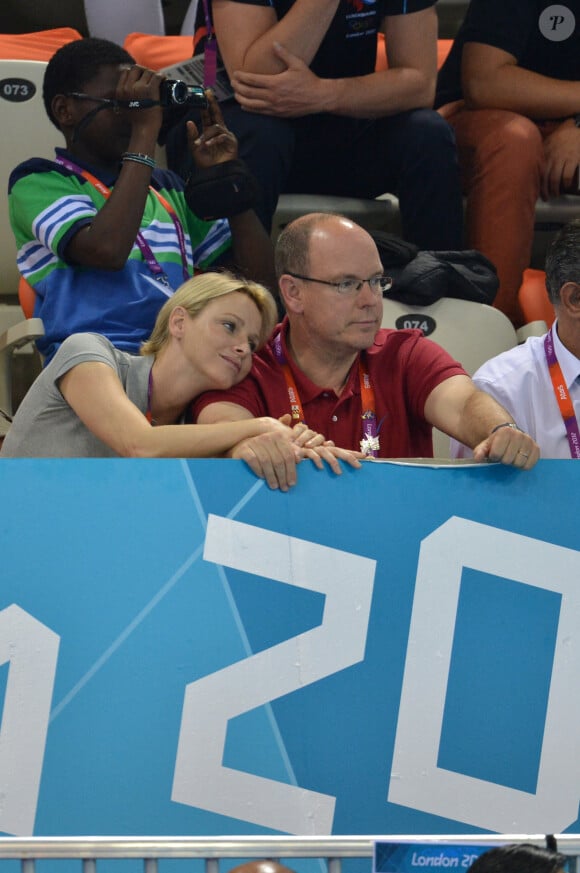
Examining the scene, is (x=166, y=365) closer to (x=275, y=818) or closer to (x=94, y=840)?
(x=275, y=818)

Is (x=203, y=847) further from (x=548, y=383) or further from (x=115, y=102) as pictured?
(x=115, y=102)

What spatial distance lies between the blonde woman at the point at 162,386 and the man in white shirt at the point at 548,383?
Result: 557mm

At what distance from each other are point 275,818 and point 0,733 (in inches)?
17.5

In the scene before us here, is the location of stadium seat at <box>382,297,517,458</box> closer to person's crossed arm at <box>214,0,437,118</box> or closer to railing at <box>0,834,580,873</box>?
person's crossed arm at <box>214,0,437,118</box>

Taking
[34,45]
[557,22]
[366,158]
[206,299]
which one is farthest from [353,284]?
[34,45]

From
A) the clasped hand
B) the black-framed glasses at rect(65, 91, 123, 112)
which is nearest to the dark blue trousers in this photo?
the black-framed glasses at rect(65, 91, 123, 112)

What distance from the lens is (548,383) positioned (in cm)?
302

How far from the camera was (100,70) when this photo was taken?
3389mm

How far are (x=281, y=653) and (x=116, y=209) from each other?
1355 mm

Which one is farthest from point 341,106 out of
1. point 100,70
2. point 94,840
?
point 94,840

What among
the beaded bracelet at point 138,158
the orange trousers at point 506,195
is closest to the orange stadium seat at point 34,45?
the beaded bracelet at point 138,158

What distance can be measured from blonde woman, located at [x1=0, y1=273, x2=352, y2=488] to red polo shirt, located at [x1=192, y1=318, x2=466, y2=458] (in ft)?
0.28

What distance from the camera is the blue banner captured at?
6.91ft

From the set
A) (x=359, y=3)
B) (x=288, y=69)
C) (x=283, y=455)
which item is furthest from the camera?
(x=359, y=3)
